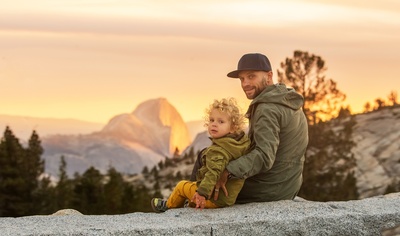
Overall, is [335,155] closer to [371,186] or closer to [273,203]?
[371,186]

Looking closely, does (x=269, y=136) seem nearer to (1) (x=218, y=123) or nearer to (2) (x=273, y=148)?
(2) (x=273, y=148)

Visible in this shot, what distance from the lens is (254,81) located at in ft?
35.0

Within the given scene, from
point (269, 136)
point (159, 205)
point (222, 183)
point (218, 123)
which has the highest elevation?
point (218, 123)

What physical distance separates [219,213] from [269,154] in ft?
3.01

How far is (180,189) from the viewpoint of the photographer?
35.2ft

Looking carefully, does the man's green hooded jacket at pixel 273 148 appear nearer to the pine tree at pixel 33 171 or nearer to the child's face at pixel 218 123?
the child's face at pixel 218 123

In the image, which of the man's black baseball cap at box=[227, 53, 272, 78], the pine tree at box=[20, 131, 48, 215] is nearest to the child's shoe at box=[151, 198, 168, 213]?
the man's black baseball cap at box=[227, 53, 272, 78]

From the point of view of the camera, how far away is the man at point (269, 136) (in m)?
10.2

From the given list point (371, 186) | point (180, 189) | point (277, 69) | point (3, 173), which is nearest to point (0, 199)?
point (3, 173)

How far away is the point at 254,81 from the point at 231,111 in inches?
35.3

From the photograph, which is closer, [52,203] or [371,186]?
[52,203]

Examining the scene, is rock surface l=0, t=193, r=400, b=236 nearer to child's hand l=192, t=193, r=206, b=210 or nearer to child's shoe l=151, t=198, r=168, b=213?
child's hand l=192, t=193, r=206, b=210

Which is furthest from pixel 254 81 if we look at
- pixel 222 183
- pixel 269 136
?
pixel 222 183

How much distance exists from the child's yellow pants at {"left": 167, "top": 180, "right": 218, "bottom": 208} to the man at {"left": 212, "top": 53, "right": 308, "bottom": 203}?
0.31m
